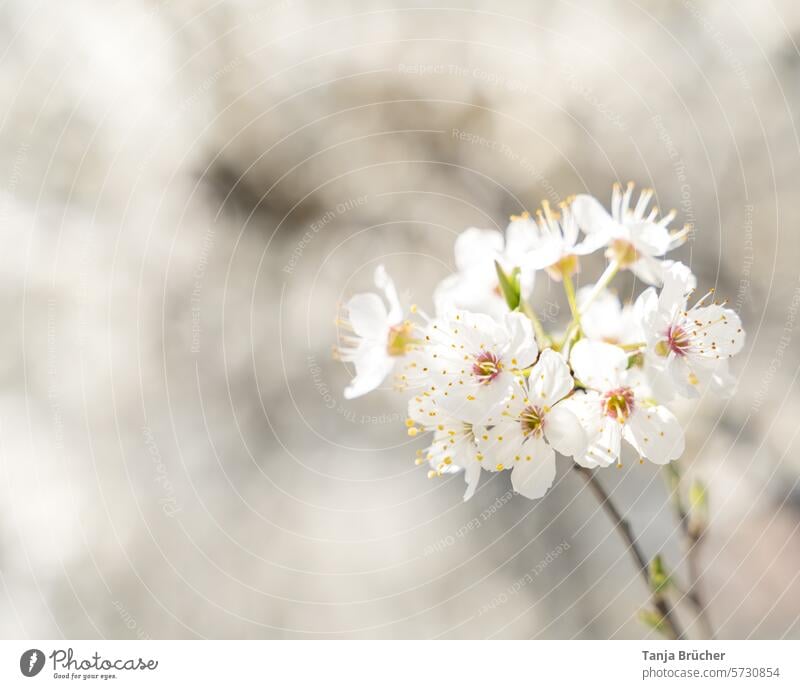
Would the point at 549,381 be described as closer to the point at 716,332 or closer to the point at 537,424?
the point at 537,424

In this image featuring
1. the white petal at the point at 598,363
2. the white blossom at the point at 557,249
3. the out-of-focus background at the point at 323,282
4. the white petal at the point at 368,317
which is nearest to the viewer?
the white petal at the point at 598,363
